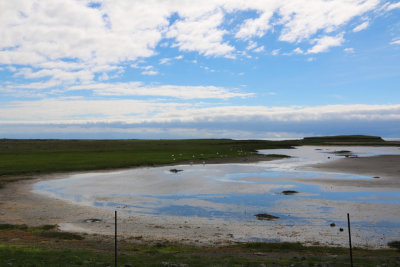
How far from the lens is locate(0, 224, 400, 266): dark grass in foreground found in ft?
41.4

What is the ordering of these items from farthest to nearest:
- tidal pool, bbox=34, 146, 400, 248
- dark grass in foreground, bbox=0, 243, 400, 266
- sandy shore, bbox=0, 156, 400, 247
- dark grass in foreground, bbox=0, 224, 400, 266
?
tidal pool, bbox=34, 146, 400, 248 → sandy shore, bbox=0, 156, 400, 247 → dark grass in foreground, bbox=0, 224, 400, 266 → dark grass in foreground, bbox=0, 243, 400, 266

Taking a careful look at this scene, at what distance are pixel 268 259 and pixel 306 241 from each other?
470 cm

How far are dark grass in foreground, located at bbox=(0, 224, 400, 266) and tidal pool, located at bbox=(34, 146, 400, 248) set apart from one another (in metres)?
3.10

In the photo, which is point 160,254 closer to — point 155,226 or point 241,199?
point 155,226

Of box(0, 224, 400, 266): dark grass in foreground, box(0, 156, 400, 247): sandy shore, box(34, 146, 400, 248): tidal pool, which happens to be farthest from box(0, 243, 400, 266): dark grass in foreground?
box(34, 146, 400, 248): tidal pool

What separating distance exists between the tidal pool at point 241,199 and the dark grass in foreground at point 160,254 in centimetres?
310

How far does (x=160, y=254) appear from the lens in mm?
14508

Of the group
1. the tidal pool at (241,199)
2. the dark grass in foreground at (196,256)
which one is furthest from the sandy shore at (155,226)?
the dark grass in foreground at (196,256)

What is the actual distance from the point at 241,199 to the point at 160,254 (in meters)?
15.6

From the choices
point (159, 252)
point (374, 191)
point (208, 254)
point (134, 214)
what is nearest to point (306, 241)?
point (208, 254)

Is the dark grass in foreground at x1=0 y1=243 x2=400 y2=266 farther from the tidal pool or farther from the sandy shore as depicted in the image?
the tidal pool

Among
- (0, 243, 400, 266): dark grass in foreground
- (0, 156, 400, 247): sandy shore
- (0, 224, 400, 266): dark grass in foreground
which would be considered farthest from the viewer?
(0, 156, 400, 247): sandy shore

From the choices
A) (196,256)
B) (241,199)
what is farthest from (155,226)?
(241,199)

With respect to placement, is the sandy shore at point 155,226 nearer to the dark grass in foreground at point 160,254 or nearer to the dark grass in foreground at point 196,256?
the dark grass in foreground at point 160,254
